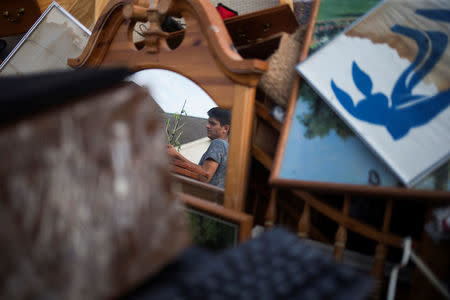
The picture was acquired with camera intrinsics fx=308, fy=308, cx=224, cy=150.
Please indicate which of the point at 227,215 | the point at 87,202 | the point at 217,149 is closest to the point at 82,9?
the point at 217,149

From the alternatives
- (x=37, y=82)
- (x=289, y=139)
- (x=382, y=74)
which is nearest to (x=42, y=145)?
(x=37, y=82)

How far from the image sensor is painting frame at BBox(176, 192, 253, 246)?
713 mm

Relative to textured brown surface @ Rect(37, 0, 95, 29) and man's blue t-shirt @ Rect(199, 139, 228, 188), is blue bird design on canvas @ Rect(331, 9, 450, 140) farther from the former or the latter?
textured brown surface @ Rect(37, 0, 95, 29)

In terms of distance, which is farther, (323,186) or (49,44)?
(49,44)

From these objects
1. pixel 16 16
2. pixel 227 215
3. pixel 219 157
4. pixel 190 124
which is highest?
pixel 16 16

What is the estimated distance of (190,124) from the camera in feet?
5.81

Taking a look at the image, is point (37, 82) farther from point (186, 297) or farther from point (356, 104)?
point (356, 104)

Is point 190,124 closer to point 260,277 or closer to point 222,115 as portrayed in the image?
point 222,115

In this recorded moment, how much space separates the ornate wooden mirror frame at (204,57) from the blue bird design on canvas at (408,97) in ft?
0.73

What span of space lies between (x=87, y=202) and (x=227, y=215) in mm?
468

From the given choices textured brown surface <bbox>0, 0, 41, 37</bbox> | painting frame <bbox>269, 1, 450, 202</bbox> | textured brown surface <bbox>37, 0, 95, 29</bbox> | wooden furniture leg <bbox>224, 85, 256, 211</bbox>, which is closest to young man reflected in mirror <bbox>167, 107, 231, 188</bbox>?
wooden furniture leg <bbox>224, 85, 256, 211</bbox>

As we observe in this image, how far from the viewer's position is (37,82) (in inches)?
Answer: 11.7

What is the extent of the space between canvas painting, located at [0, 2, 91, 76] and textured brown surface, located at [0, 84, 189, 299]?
1369 millimetres

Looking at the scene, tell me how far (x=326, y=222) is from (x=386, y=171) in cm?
35
